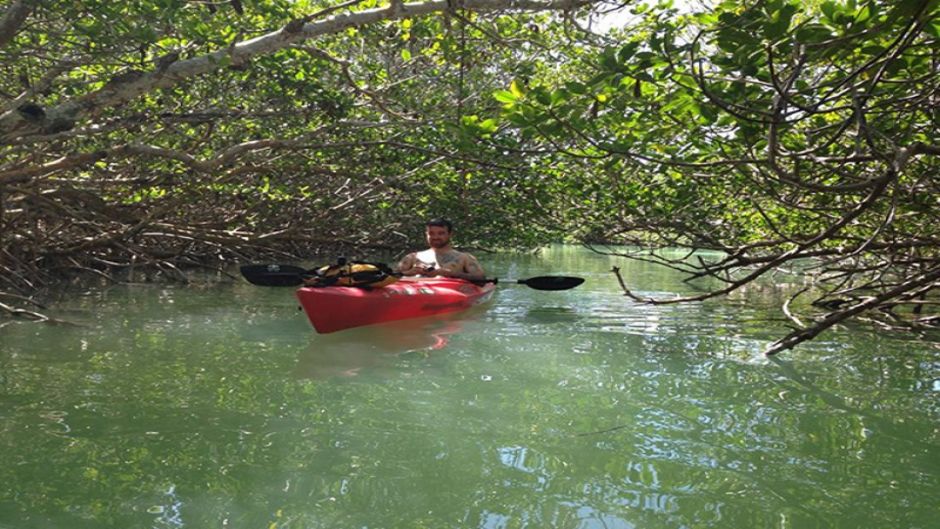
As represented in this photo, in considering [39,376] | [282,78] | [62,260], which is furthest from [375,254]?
[39,376]

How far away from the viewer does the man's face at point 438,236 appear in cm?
731

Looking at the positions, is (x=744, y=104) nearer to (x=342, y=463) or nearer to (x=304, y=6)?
(x=342, y=463)

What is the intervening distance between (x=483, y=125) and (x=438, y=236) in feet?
13.5

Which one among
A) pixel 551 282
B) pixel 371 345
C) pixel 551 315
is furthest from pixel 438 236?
pixel 371 345

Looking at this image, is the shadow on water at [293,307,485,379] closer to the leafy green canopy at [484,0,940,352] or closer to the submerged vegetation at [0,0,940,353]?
the submerged vegetation at [0,0,940,353]

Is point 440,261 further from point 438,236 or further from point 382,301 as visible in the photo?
point 382,301

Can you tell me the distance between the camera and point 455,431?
306 centimetres

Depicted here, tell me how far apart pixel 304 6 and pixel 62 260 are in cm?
533

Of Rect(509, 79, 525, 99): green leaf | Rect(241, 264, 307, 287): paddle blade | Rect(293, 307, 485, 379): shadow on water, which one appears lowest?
Rect(293, 307, 485, 379): shadow on water

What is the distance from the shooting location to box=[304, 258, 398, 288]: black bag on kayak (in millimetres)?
5660

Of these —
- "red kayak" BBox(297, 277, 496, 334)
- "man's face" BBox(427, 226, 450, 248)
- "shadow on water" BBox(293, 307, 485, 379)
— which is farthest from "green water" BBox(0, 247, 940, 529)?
"man's face" BBox(427, 226, 450, 248)

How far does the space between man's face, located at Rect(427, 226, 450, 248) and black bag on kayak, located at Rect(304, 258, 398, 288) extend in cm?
156

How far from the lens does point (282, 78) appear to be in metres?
5.74

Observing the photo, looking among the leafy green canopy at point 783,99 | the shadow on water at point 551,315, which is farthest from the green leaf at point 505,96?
the shadow on water at point 551,315
